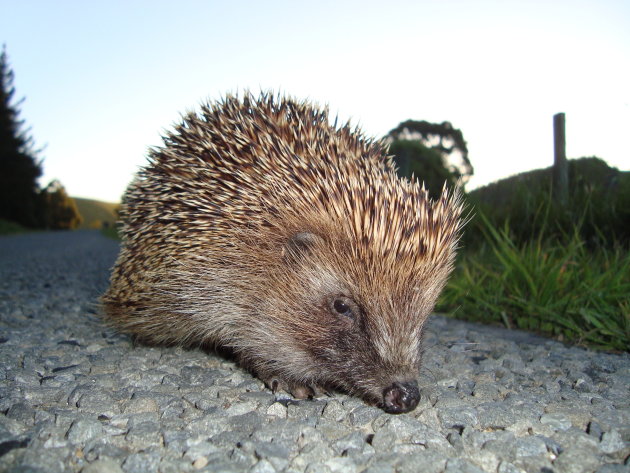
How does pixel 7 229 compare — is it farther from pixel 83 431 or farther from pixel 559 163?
pixel 83 431

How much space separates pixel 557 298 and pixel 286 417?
367 centimetres

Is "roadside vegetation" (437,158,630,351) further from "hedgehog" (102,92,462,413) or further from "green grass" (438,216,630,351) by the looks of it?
"hedgehog" (102,92,462,413)

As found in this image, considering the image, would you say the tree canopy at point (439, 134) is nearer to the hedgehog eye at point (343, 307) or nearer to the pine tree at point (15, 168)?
the hedgehog eye at point (343, 307)

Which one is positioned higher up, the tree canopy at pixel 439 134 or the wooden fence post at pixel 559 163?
the tree canopy at pixel 439 134

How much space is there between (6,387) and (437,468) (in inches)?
97.3

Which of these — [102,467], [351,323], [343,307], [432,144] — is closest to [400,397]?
[351,323]

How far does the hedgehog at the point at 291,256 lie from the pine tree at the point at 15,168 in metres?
44.4

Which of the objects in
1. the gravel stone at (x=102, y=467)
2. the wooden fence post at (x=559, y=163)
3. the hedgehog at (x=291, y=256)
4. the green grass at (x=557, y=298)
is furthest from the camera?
the wooden fence post at (x=559, y=163)

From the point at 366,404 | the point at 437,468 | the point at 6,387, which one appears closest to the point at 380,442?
the point at 437,468

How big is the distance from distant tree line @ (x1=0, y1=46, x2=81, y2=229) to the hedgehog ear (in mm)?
45313

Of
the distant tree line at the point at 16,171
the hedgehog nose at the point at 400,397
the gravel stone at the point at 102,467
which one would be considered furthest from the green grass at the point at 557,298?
the distant tree line at the point at 16,171

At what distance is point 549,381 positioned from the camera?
344 cm

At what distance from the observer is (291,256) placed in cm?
336

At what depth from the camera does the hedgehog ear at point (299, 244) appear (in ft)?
10.7
